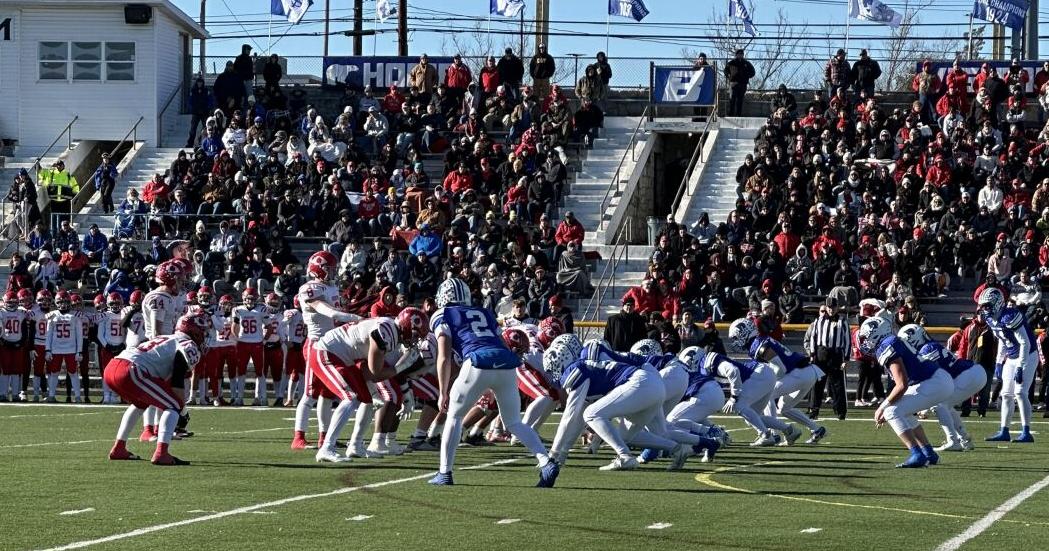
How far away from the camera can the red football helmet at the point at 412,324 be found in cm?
1386

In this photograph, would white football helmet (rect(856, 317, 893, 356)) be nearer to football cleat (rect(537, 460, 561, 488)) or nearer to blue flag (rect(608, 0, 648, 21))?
football cleat (rect(537, 460, 561, 488))

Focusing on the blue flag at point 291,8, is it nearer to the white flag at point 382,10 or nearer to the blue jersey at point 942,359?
the white flag at point 382,10

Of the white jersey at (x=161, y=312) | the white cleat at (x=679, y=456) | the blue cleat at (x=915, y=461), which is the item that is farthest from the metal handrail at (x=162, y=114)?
the blue cleat at (x=915, y=461)

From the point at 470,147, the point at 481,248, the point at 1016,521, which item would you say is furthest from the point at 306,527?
the point at 470,147

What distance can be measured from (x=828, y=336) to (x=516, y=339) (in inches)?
373

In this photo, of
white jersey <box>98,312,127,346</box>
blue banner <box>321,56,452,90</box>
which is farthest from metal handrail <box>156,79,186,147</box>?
white jersey <box>98,312,127,346</box>

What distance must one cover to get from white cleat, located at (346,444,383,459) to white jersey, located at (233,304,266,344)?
10.8 meters

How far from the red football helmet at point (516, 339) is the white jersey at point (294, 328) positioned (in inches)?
379

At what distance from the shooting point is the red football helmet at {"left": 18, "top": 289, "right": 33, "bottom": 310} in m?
25.7

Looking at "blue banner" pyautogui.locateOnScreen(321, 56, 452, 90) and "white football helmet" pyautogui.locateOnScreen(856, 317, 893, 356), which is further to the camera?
"blue banner" pyautogui.locateOnScreen(321, 56, 452, 90)

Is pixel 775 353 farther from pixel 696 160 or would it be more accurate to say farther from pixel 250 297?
pixel 696 160

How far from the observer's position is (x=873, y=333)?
14.5 meters

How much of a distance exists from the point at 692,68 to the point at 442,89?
17.0 ft

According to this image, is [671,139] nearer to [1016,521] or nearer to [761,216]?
[761,216]
